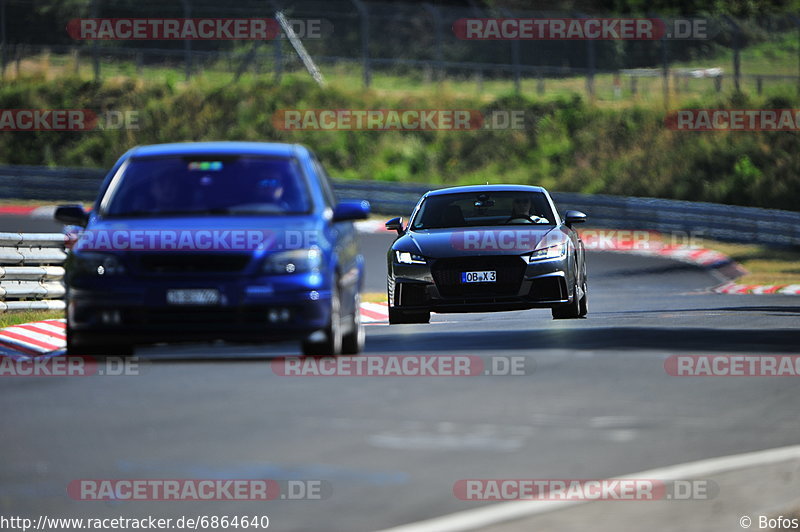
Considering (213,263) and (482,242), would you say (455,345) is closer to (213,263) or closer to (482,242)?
(482,242)

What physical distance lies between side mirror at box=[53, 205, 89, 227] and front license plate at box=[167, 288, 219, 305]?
5.26 feet

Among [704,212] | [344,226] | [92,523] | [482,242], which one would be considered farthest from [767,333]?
[92,523]

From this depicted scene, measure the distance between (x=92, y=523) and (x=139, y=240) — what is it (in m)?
194

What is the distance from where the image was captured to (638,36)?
4972 cm

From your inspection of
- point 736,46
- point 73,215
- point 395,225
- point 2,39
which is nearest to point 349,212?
point 73,215

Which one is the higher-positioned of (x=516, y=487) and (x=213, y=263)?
(x=213, y=263)

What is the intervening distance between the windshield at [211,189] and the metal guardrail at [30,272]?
30.0ft
